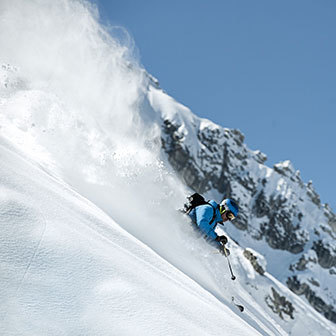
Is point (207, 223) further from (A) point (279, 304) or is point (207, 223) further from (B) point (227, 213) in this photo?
(A) point (279, 304)

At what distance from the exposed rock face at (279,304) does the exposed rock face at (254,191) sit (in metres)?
27.8

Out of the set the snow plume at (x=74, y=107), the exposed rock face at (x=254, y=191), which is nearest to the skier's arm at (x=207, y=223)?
the snow plume at (x=74, y=107)

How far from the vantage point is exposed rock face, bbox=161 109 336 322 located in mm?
69875

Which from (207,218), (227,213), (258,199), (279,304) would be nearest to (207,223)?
(207,218)

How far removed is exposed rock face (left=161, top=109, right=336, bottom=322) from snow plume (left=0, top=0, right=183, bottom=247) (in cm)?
2223

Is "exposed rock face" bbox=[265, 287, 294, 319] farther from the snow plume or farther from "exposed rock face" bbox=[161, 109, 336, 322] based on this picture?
"exposed rock face" bbox=[161, 109, 336, 322]

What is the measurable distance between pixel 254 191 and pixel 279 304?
147 feet

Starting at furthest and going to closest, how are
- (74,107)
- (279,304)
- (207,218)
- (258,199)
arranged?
(258,199) → (279,304) → (74,107) → (207,218)

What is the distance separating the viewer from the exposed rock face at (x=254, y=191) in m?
69.9

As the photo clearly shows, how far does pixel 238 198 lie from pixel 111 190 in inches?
2792

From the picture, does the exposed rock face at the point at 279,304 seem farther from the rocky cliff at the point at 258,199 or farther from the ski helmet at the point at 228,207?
the ski helmet at the point at 228,207

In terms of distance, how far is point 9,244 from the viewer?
7.66 ft

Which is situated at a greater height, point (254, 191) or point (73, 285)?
point (254, 191)

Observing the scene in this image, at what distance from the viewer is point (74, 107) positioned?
63.1 ft
